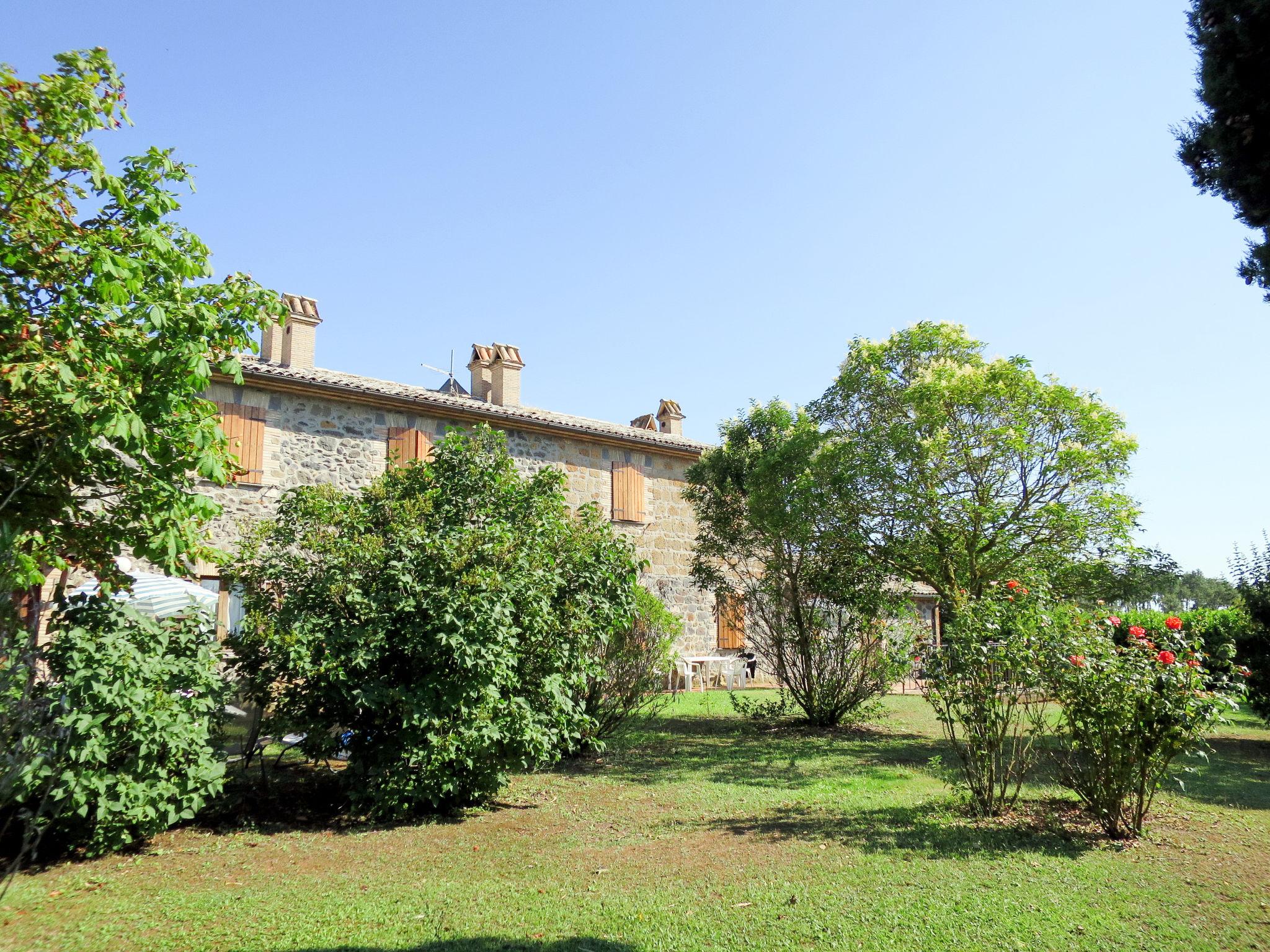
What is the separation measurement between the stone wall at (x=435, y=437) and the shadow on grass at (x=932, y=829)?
249 inches

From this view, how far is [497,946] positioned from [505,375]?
15430mm

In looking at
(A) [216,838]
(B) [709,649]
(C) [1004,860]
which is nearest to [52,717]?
(A) [216,838]

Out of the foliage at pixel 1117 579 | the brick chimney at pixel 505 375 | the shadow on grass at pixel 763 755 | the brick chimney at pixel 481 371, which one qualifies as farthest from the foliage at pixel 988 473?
the brick chimney at pixel 481 371

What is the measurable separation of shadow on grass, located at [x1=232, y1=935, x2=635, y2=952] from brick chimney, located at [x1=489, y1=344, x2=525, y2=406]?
15.0 m

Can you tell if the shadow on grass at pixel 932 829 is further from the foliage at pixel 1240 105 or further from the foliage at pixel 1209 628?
the foliage at pixel 1240 105

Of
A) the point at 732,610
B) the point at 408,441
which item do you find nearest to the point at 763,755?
the point at 732,610

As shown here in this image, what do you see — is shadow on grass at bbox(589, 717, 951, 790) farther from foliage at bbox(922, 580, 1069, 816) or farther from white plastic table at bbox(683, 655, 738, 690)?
white plastic table at bbox(683, 655, 738, 690)

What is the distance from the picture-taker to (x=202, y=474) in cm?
507

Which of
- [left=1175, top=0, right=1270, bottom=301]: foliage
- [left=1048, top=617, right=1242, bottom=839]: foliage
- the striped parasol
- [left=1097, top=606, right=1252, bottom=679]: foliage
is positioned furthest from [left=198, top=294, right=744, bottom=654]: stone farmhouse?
[left=1175, top=0, right=1270, bottom=301]: foliage

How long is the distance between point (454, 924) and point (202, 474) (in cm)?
299

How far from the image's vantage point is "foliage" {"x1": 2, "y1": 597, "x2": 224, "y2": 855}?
4.79 metres

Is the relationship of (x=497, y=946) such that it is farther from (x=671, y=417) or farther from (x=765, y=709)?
(x=671, y=417)

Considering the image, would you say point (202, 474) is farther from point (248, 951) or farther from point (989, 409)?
point (989, 409)

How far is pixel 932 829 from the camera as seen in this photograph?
19.3ft
